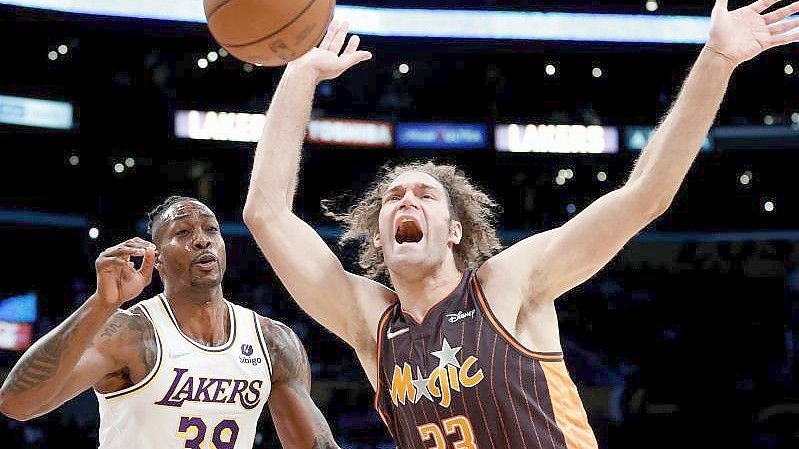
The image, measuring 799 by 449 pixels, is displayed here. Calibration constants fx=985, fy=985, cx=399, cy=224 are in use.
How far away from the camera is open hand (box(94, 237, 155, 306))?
3.21m

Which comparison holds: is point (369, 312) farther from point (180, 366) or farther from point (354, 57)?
point (180, 366)

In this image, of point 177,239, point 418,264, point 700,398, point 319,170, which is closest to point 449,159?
point 319,170

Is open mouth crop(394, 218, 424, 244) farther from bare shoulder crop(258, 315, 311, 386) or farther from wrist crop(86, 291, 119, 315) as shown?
bare shoulder crop(258, 315, 311, 386)

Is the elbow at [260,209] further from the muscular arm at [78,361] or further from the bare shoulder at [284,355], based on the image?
the bare shoulder at [284,355]

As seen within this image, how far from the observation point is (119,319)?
164 inches

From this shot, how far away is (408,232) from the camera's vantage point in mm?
3516

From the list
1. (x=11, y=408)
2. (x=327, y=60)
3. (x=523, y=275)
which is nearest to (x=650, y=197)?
(x=523, y=275)

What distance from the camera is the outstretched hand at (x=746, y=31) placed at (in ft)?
9.46

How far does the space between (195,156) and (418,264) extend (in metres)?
13.0

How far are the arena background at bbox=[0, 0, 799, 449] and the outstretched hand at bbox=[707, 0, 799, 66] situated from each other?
10.4m

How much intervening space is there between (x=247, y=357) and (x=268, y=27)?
1.53 metres

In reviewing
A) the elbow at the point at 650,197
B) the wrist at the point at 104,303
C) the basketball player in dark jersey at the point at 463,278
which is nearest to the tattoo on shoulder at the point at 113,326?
the wrist at the point at 104,303

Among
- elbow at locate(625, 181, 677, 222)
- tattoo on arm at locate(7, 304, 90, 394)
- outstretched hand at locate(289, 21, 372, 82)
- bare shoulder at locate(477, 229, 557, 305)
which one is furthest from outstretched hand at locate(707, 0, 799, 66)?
tattoo on arm at locate(7, 304, 90, 394)

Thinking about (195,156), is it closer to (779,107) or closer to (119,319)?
(779,107)
